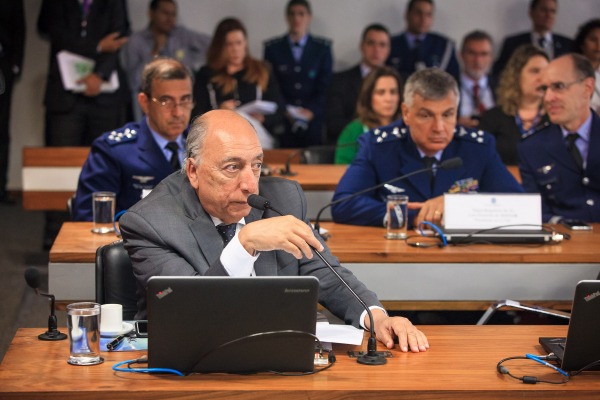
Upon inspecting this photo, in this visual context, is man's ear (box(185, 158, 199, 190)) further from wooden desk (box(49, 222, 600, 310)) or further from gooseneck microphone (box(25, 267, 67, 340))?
wooden desk (box(49, 222, 600, 310))

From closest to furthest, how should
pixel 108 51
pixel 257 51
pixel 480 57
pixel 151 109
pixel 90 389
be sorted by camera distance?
pixel 90 389
pixel 151 109
pixel 108 51
pixel 480 57
pixel 257 51

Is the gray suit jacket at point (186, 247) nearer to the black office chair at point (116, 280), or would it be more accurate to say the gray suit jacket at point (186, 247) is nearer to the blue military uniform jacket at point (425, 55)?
the black office chair at point (116, 280)

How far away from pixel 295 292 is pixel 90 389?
0.49 m

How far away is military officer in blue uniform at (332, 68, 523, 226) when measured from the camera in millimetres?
4270

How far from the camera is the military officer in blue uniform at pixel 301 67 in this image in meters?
8.32

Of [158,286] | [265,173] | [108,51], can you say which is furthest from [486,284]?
[108,51]

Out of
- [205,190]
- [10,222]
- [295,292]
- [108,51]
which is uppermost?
[108,51]

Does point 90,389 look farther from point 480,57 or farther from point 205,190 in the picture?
point 480,57

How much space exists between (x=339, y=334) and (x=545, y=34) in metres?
6.74

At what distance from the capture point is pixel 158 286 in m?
2.20

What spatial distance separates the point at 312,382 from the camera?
226 centimetres

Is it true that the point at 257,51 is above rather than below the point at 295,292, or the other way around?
above

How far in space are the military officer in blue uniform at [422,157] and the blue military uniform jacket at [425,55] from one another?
4.05 m

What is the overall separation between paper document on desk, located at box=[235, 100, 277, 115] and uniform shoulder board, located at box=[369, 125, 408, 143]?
2.81m
